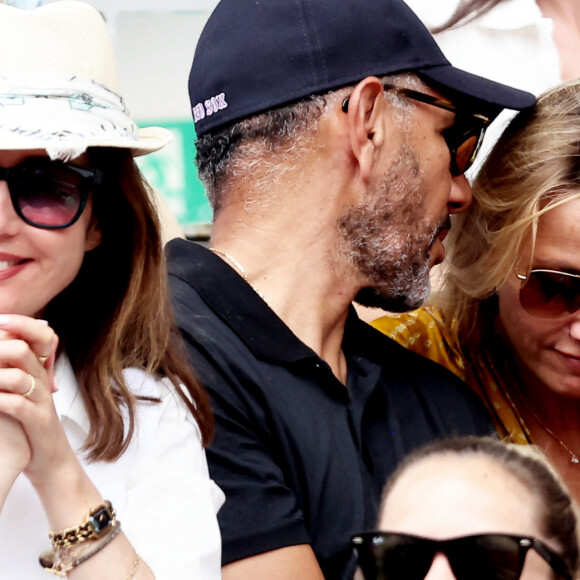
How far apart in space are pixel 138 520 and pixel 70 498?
17cm

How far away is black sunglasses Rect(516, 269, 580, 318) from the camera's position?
2.36 metres

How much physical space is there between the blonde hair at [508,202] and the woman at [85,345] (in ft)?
3.10

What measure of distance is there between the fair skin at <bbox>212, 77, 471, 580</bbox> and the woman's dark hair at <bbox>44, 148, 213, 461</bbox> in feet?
1.56

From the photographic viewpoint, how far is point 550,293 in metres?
2.39

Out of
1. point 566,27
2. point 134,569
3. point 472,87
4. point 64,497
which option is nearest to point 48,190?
point 64,497

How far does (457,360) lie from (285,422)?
28.6 inches

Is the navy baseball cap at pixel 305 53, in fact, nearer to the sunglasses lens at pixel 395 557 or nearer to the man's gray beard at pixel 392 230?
the man's gray beard at pixel 392 230

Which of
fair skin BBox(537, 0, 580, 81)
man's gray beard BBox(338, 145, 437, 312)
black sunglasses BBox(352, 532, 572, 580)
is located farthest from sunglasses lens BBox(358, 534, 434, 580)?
fair skin BBox(537, 0, 580, 81)

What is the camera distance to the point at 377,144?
2.32 metres

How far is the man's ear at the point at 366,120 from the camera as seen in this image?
7.51 feet

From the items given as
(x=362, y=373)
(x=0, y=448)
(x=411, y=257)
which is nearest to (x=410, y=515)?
(x=0, y=448)

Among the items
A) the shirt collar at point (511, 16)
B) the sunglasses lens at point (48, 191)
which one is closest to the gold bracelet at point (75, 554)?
the sunglasses lens at point (48, 191)

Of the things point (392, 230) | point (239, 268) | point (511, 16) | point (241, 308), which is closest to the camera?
point (241, 308)

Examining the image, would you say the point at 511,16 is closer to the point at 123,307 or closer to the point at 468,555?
the point at 123,307
